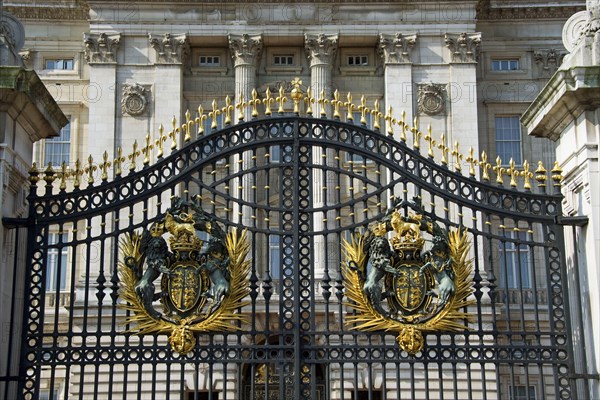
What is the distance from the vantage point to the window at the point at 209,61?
36.6 meters

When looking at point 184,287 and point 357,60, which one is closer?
point 184,287

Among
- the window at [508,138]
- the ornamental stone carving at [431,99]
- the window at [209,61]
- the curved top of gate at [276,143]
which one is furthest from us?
the window at [209,61]

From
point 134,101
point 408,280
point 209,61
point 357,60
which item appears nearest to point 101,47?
point 134,101

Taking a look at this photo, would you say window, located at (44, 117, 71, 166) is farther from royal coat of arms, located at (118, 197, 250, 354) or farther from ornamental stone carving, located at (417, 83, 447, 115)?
royal coat of arms, located at (118, 197, 250, 354)

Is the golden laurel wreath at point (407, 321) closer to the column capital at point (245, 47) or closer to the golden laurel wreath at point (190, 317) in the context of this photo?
the golden laurel wreath at point (190, 317)

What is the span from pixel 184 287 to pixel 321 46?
73.8ft

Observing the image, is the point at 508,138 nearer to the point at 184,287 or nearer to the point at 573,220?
the point at 573,220

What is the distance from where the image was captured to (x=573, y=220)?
14125 millimetres

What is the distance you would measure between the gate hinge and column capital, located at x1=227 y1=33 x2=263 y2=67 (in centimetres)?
2252

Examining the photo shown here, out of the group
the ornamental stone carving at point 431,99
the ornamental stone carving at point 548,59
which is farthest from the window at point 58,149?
the ornamental stone carving at point 548,59

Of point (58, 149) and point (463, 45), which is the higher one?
point (463, 45)

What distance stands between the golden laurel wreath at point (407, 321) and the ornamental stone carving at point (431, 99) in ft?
69.8

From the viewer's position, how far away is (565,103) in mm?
14070

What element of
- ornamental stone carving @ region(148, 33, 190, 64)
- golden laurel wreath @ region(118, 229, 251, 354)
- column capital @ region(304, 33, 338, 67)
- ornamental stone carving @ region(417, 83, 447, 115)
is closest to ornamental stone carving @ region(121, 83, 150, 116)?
ornamental stone carving @ region(148, 33, 190, 64)
